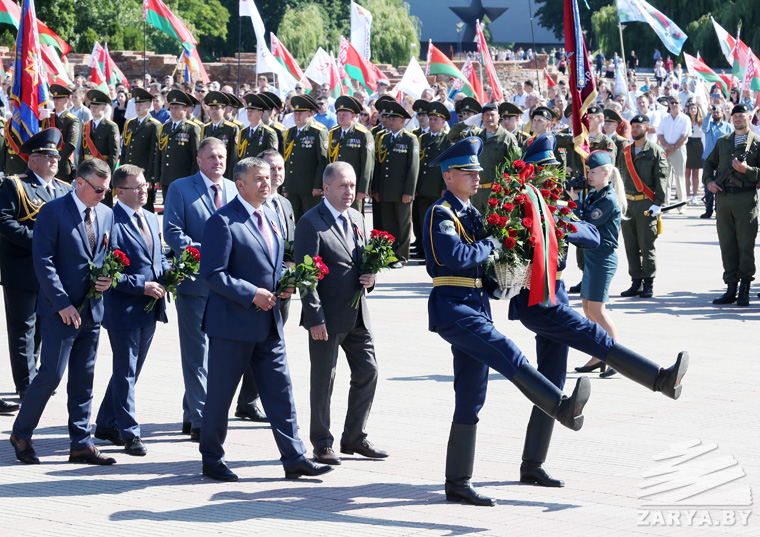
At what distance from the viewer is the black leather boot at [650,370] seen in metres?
6.30

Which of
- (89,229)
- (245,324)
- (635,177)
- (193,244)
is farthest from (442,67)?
(245,324)

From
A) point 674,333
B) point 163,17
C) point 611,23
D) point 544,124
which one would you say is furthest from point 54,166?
point 611,23

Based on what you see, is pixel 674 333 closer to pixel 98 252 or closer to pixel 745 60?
pixel 98 252

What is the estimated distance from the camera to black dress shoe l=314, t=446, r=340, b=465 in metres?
7.20

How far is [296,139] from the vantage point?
16578 mm

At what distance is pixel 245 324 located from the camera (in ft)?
22.1

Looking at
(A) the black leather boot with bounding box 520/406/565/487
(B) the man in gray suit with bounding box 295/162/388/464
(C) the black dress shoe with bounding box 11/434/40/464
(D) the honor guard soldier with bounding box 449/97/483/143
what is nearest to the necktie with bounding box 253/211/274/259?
(B) the man in gray suit with bounding box 295/162/388/464

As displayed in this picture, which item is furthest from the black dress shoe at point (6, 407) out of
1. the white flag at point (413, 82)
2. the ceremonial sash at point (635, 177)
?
the white flag at point (413, 82)

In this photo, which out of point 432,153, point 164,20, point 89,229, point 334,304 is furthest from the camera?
point 164,20

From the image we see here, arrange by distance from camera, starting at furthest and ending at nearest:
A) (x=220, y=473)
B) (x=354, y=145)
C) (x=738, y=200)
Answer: (x=354, y=145), (x=738, y=200), (x=220, y=473)

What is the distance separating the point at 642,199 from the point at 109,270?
8410 millimetres

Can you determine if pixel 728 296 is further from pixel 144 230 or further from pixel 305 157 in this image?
pixel 144 230

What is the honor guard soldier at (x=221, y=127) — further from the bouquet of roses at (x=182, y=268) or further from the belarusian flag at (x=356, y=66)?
the bouquet of roses at (x=182, y=268)

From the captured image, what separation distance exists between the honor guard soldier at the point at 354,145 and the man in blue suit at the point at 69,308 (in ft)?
29.5
